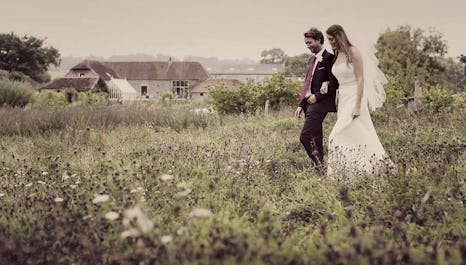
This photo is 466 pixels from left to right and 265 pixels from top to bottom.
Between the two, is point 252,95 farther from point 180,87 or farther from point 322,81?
point 180,87

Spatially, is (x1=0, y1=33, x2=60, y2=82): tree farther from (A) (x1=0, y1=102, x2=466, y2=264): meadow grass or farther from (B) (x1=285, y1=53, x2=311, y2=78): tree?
(A) (x1=0, y1=102, x2=466, y2=264): meadow grass

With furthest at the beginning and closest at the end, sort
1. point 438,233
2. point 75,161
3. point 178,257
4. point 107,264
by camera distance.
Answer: point 75,161, point 438,233, point 107,264, point 178,257

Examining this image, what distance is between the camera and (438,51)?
37469 millimetres

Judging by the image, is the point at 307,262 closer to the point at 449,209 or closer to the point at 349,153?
the point at 449,209

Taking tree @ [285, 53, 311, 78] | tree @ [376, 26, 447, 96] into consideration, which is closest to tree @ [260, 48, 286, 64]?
tree @ [285, 53, 311, 78]

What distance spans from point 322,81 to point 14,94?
15.7m

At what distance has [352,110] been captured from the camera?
656 cm

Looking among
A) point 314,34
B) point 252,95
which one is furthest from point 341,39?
point 252,95

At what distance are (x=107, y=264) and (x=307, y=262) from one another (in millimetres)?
1232

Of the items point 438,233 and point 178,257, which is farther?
point 438,233

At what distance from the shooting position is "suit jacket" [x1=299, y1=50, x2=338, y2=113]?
662cm

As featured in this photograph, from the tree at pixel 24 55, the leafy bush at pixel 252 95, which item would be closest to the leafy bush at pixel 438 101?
the leafy bush at pixel 252 95

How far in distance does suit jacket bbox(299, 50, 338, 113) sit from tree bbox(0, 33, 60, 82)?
58.3 m

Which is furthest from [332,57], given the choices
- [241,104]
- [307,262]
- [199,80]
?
[199,80]
